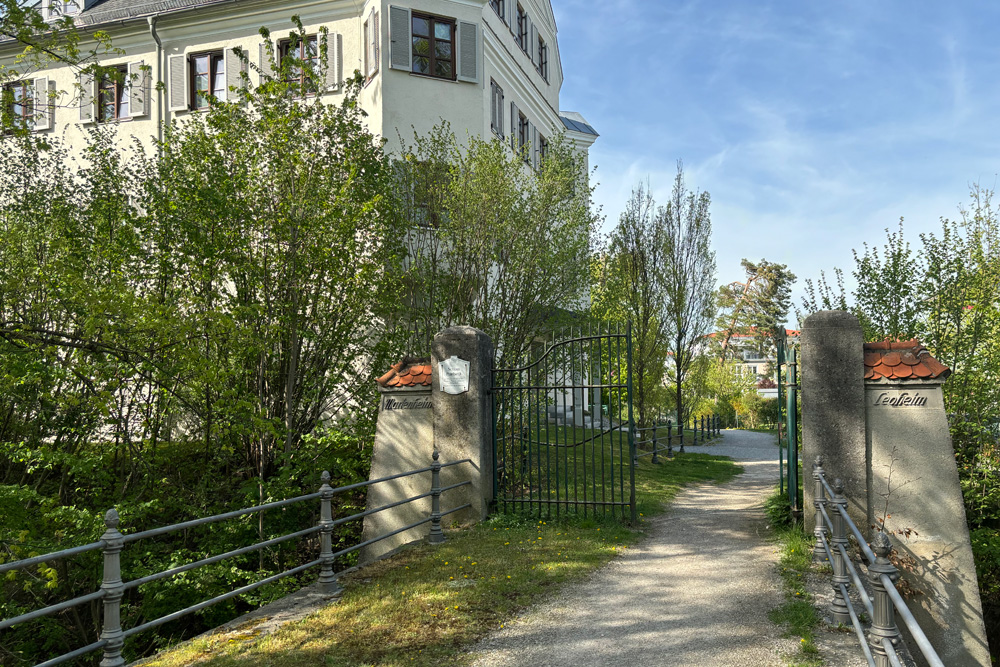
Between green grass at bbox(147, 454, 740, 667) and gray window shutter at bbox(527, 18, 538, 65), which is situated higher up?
gray window shutter at bbox(527, 18, 538, 65)

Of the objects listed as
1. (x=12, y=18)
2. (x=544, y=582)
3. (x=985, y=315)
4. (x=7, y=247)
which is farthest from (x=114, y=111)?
(x=985, y=315)

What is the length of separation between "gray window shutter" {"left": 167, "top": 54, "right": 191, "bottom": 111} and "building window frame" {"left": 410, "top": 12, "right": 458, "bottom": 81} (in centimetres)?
665

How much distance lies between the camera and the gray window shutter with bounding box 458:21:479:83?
56.6 feet

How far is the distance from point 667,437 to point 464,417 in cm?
1288

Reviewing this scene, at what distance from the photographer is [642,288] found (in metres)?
21.0

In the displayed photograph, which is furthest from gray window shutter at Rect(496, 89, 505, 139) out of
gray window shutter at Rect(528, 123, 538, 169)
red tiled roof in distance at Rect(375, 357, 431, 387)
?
red tiled roof in distance at Rect(375, 357, 431, 387)

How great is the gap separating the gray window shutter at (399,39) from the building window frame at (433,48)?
0.57 feet

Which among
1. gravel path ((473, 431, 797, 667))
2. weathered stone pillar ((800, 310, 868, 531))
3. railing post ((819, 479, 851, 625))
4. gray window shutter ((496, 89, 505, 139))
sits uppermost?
gray window shutter ((496, 89, 505, 139))

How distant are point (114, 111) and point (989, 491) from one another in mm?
21735

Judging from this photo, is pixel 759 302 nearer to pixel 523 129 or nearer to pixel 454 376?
pixel 523 129

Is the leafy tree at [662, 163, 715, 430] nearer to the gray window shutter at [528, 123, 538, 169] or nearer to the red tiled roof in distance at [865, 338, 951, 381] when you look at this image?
the gray window shutter at [528, 123, 538, 169]

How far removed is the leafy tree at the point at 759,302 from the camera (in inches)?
2126

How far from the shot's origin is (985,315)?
10.1 metres

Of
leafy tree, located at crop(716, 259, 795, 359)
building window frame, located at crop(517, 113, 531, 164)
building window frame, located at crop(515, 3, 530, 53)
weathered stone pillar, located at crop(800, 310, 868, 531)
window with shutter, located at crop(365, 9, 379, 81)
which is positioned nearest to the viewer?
weathered stone pillar, located at crop(800, 310, 868, 531)
